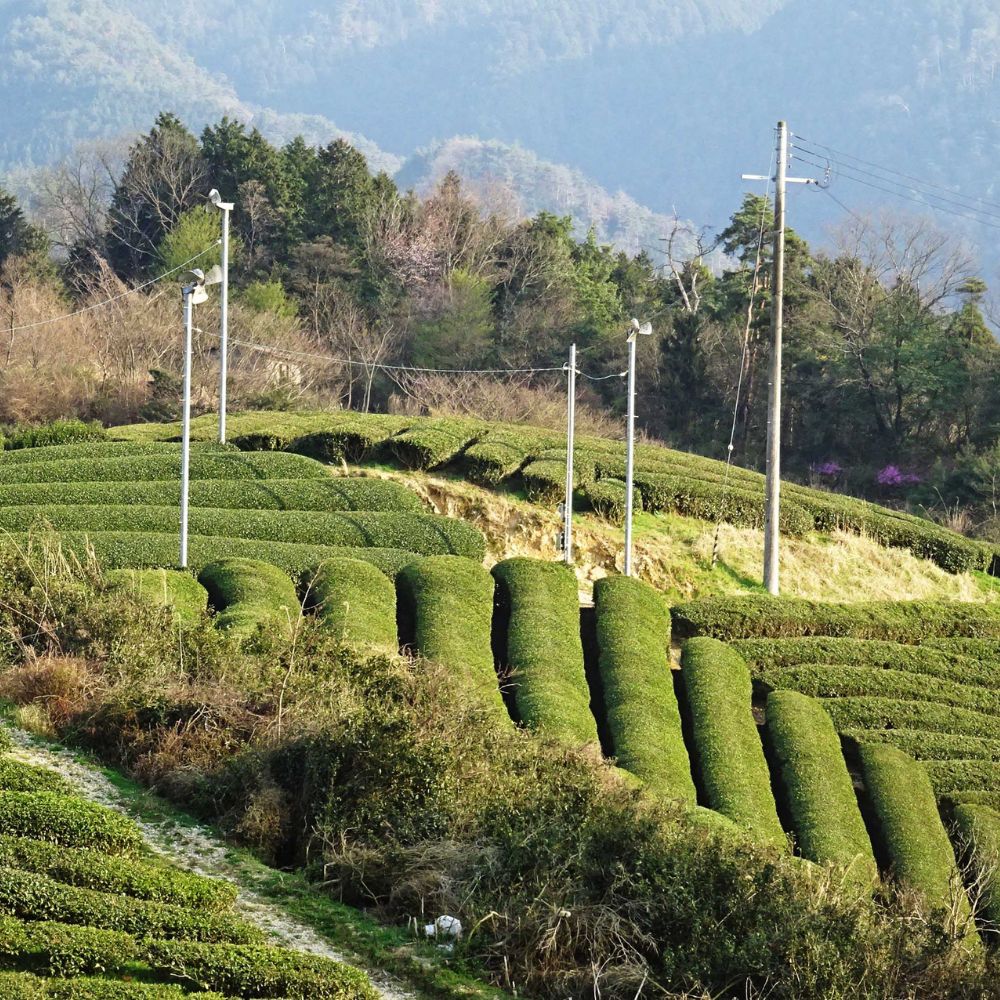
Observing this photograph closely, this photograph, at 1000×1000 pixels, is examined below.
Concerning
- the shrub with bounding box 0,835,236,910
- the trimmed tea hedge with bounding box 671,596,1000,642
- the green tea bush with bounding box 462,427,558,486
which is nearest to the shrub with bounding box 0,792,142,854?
the shrub with bounding box 0,835,236,910

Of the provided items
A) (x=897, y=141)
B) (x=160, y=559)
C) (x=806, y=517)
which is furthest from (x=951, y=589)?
(x=897, y=141)

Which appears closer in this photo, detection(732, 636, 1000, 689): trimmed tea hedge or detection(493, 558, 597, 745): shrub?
detection(493, 558, 597, 745): shrub

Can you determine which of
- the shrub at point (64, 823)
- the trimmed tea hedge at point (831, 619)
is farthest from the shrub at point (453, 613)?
the shrub at point (64, 823)

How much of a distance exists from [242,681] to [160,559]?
7.87 meters

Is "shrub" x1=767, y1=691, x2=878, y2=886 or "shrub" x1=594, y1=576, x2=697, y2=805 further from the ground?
"shrub" x1=594, y1=576, x2=697, y2=805

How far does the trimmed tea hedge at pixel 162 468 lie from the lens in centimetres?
3003

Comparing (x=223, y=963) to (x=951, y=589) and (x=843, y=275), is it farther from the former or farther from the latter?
(x=843, y=275)

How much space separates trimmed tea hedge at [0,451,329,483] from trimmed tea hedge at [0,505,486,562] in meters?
2.18

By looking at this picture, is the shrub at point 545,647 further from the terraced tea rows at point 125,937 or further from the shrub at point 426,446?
the terraced tea rows at point 125,937

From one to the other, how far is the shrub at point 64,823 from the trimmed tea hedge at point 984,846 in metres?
11.8

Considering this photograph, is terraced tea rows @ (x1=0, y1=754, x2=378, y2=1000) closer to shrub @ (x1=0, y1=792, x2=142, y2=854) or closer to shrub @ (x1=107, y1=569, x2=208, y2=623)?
shrub @ (x1=0, y1=792, x2=142, y2=854)

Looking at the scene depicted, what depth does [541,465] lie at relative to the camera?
33.9 metres

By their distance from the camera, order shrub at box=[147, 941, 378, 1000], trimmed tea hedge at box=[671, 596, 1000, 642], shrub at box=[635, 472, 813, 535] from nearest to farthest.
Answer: shrub at box=[147, 941, 378, 1000]
trimmed tea hedge at box=[671, 596, 1000, 642]
shrub at box=[635, 472, 813, 535]

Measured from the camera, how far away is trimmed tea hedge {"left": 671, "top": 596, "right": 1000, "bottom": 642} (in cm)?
2841
